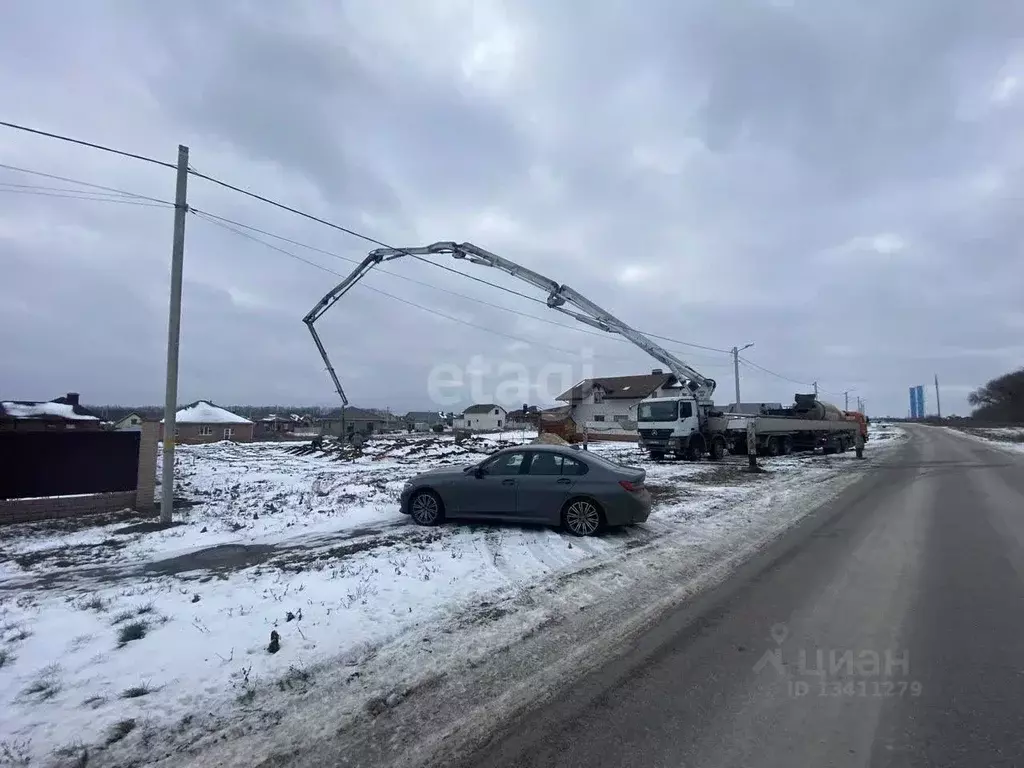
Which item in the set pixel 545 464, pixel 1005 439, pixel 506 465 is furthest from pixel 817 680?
pixel 1005 439

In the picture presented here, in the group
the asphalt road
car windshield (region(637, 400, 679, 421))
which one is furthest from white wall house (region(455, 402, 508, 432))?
the asphalt road

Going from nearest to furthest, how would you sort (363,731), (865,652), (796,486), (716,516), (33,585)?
(363,731) → (865,652) → (33,585) → (716,516) → (796,486)

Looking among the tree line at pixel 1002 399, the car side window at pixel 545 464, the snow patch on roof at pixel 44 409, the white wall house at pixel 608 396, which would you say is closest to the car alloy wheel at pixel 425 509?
the car side window at pixel 545 464

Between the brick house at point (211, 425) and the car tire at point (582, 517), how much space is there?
7307 cm

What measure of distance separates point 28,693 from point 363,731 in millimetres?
2485

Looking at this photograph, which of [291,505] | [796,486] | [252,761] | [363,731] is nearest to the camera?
[252,761]

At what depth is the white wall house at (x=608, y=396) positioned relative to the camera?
63969mm

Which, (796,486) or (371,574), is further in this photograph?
(796,486)

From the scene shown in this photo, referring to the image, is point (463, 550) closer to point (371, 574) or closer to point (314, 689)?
point (371, 574)

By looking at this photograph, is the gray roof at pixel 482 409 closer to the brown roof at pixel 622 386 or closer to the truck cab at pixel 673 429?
the brown roof at pixel 622 386

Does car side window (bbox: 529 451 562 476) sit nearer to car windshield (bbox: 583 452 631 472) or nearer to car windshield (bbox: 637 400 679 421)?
car windshield (bbox: 583 452 631 472)

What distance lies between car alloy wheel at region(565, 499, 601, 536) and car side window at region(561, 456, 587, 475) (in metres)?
0.46

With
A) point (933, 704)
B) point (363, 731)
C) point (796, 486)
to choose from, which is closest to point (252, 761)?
point (363, 731)

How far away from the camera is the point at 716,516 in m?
12.1
